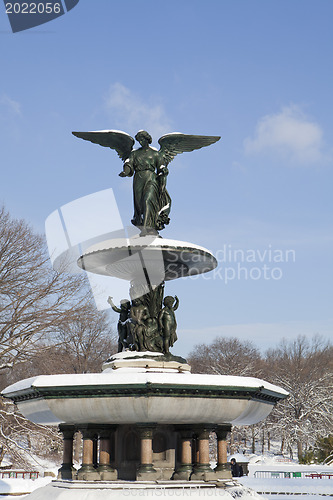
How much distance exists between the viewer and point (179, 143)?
11828mm

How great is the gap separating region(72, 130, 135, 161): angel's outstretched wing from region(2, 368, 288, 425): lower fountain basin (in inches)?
197

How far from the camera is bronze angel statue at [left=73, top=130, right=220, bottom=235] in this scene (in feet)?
36.8

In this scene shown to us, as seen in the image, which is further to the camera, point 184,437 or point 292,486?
point 292,486

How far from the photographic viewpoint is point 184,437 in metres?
A: 9.41

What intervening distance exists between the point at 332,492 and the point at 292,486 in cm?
187

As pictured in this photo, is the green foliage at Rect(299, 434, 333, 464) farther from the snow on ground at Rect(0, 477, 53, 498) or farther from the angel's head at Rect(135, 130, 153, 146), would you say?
the angel's head at Rect(135, 130, 153, 146)

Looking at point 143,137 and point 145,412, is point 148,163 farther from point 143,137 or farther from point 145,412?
point 145,412

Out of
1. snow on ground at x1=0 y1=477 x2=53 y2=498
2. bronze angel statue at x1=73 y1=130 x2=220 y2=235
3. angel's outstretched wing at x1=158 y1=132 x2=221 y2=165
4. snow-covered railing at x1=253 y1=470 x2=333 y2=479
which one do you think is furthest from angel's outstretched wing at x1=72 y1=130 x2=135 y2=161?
snow-covered railing at x1=253 y1=470 x2=333 y2=479

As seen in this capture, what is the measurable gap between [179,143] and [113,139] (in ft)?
4.37

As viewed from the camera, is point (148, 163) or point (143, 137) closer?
point (148, 163)

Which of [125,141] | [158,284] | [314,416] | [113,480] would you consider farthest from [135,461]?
[314,416]

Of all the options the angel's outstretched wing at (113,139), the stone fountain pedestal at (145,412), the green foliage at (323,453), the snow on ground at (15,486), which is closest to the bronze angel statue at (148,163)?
the angel's outstretched wing at (113,139)

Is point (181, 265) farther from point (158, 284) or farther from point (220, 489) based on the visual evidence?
point (220, 489)

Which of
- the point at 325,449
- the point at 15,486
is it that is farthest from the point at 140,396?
the point at 325,449
